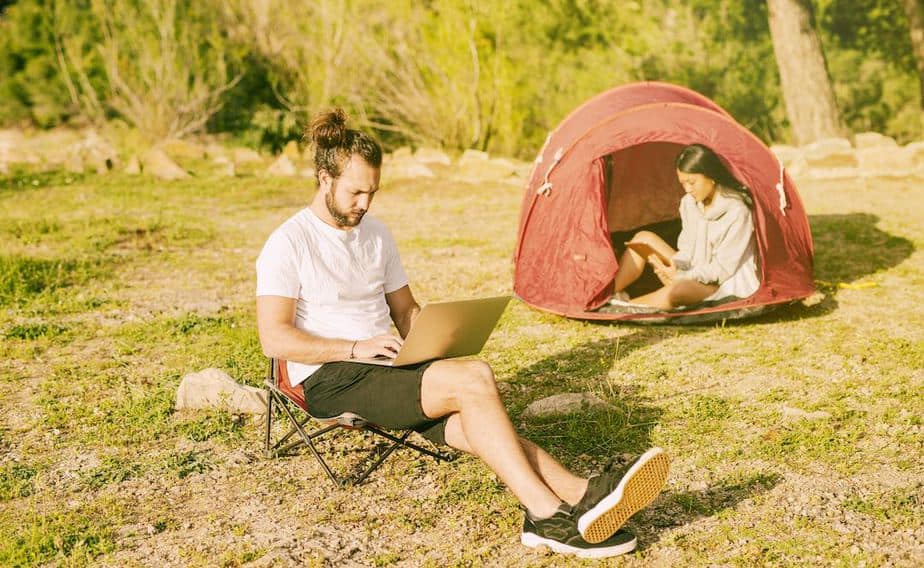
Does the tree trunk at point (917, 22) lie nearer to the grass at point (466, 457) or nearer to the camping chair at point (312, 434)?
the grass at point (466, 457)

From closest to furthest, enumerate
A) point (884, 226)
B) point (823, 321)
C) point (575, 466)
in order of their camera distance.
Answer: point (575, 466), point (823, 321), point (884, 226)

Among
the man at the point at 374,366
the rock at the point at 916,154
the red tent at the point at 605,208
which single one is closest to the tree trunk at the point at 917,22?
the rock at the point at 916,154

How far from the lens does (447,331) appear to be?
3758 millimetres

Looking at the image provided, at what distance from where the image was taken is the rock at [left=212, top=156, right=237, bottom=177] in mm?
14480

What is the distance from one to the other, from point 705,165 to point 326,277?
11.4 ft

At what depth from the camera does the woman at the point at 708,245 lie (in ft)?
21.0

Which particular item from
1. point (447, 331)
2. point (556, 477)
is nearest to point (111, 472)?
point (447, 331)

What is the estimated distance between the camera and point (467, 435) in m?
3.51

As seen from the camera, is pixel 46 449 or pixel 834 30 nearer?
pixel 46 449

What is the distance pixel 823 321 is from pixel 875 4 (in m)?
12.5

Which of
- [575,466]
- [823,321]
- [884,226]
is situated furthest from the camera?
[884,226]

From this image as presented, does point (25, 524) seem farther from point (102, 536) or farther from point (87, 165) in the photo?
point (87, 165)

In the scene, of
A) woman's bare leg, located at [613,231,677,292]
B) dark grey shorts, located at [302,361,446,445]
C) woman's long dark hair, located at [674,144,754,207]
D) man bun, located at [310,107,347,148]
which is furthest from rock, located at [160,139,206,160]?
dark grey shorts, located at [302,361,446,445]

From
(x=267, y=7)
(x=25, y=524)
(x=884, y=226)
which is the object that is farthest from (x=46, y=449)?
(x=267, y=7)
